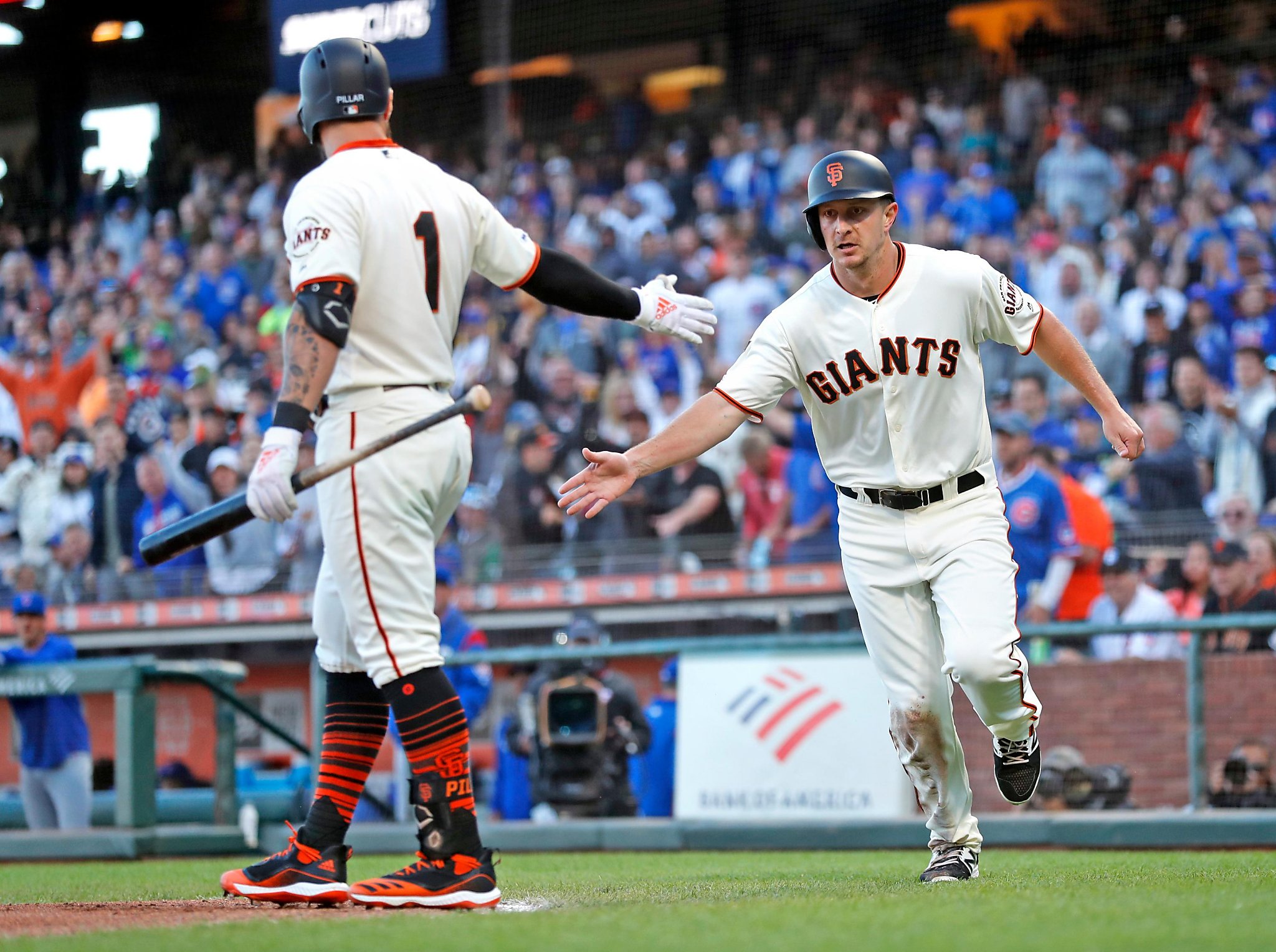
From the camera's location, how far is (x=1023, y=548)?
8.74 metres

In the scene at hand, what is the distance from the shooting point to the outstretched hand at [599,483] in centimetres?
415

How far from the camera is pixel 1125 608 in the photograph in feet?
27.7

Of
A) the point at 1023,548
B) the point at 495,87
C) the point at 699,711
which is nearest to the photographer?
the point at 699,711

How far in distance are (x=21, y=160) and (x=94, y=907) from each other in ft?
55.3

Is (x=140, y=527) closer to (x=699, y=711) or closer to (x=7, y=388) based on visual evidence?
(x=7, y=388)

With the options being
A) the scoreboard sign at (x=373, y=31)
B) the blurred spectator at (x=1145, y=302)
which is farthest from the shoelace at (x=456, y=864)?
the scoreboard sign at (x=373, y=31)

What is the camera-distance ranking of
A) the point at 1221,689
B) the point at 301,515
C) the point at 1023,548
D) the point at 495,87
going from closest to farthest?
the point at 1221,689 < the point at 1023,548 < the point at 301,515 < the point at 495,87

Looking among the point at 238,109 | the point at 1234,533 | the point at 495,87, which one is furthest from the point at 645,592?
the point at 238,109

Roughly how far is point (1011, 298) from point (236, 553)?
924 cm

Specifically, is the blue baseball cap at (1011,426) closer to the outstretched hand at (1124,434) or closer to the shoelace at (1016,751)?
the outstretched hand at (1124,434)

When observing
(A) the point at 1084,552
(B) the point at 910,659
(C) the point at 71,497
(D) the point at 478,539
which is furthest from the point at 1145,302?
(C) the point at 71,497

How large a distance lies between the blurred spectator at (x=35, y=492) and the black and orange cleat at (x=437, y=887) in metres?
10.9

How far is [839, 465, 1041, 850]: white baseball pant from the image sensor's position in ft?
14.3

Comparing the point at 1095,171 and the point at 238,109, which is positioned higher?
the point at 238,109
